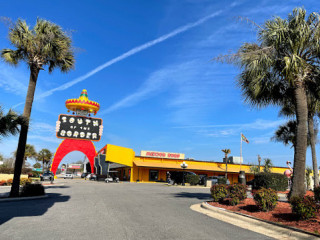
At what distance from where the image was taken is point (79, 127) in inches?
1873

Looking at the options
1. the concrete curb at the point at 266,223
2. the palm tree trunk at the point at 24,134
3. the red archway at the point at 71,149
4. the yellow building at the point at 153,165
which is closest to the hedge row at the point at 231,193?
the concrete curb at the point at 266,223

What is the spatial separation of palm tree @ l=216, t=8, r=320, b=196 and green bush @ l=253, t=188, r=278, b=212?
5.56ft

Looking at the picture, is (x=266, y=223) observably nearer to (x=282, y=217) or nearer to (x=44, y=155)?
(x=282, y=217)

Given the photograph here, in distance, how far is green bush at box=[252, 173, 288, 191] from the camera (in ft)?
57.3

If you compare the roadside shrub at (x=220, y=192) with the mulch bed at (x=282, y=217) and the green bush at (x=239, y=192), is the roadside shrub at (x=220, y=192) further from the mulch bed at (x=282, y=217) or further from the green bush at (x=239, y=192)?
the mulch bed at (x=282, y=217)

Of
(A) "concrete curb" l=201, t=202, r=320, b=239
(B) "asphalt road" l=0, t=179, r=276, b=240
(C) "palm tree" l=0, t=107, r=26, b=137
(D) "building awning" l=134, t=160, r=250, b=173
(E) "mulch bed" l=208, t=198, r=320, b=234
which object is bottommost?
(B) "asphalt road" l=0, t=179, r=276, b=240

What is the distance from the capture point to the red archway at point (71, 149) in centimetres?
4684

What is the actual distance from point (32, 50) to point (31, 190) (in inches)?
314

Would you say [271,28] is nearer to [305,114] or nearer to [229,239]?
[305,114]

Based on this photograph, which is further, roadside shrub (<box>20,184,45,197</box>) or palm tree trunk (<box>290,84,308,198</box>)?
roadside shrub (<box>20,184,45,197</box>)

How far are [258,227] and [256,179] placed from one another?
10920 millimetres

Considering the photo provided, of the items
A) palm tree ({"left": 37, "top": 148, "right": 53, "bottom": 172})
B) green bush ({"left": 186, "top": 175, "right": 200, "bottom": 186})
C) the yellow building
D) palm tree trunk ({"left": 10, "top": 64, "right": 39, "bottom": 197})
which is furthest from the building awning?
palm tree ({"left": 37, "top": 148, "right": 53, "bottom": 172})

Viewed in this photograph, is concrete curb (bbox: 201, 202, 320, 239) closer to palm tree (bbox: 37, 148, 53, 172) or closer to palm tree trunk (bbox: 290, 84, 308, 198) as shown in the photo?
palm tree trunk (bbox: 290, 84, 308, 198)

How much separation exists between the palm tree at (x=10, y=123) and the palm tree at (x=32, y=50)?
75 centimetres
